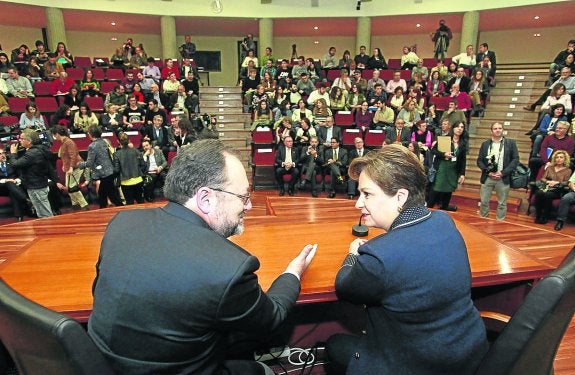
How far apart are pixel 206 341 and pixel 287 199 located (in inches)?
116

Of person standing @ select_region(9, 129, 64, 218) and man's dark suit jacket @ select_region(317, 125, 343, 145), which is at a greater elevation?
man's dark suit jacket @ select_region(317, 125, 343, 145)

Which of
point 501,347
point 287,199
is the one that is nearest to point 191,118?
point 287,199

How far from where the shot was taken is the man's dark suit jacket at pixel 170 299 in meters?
0.97

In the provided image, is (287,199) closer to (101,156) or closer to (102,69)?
(101,156)

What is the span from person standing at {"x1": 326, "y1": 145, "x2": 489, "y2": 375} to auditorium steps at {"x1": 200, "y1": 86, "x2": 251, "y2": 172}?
7.31 m

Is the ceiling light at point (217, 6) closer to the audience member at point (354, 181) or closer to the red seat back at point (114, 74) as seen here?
the red seat back at point (114, 74)

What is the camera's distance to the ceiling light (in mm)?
11919

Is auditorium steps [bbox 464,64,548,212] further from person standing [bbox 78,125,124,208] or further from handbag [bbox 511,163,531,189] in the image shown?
person standing [bbox 78,125,124,208]

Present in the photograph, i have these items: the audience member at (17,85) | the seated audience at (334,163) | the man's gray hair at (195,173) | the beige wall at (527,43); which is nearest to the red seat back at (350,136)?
the seated audience at (334,163)

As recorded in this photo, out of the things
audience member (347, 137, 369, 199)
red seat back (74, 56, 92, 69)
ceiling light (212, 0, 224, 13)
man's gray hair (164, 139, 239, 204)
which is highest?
ceiling light (212, 0, 224, 13)

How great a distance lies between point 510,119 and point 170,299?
10.1 metres

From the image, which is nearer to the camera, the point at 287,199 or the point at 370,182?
the point at 370,182

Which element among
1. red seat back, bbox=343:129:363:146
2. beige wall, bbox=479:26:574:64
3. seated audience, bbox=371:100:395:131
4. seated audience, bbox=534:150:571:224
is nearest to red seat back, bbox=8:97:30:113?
red seat back, bbox=343:129:363:146

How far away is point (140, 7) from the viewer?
37.8 ft
